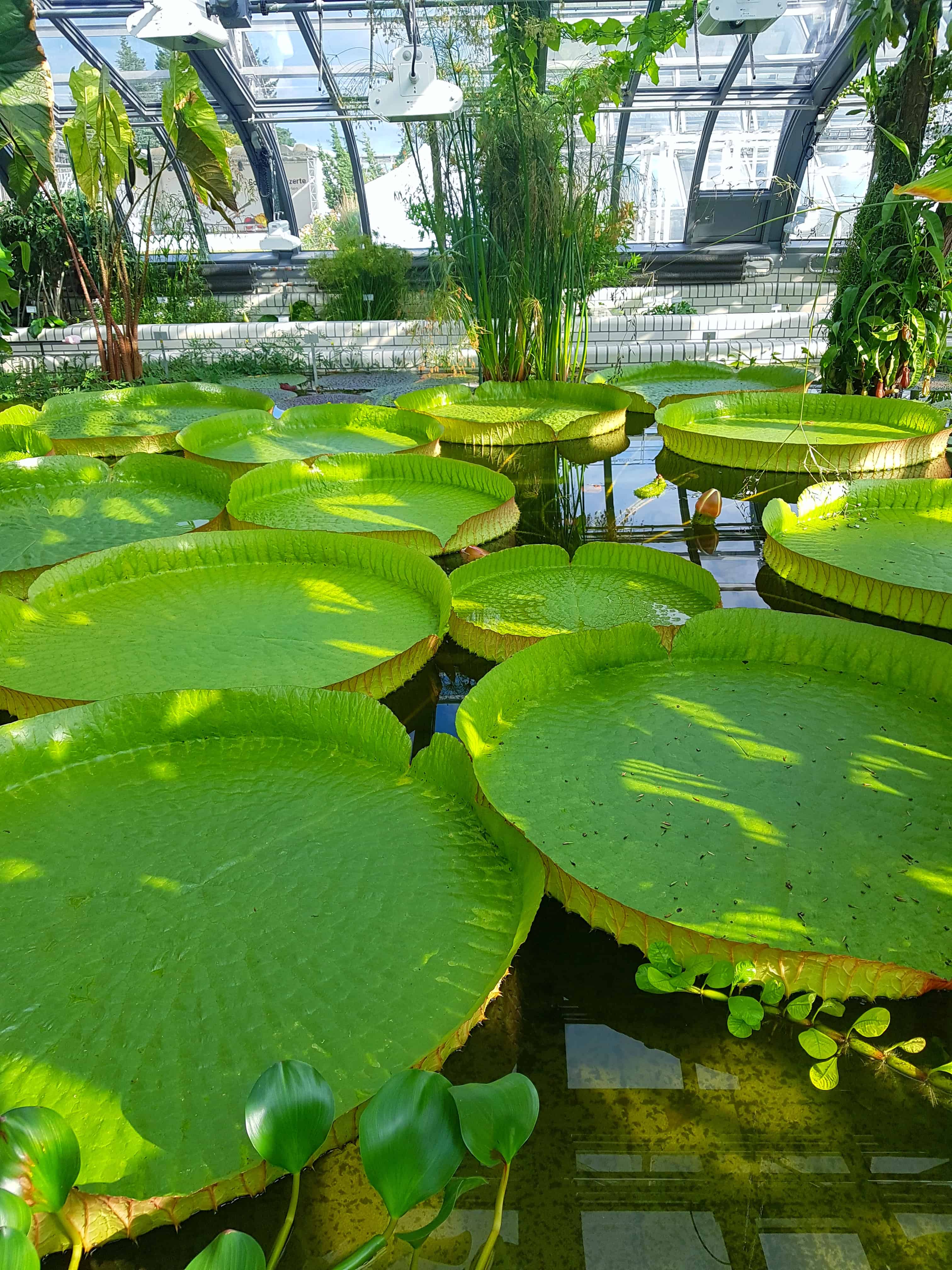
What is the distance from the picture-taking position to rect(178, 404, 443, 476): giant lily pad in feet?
10.4

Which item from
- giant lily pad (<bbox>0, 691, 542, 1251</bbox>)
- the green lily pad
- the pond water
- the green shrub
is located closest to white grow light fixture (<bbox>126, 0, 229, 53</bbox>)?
the green shrub

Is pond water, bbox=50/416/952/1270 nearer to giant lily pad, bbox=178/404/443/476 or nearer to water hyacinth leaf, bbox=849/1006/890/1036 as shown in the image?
water hyacinth leaf, bbox=849/1006/890/1036

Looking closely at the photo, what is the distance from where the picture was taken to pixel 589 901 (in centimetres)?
96

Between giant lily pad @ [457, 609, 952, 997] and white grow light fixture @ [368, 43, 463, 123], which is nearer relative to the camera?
giant lily pad @ [457, 609, 952, 997]

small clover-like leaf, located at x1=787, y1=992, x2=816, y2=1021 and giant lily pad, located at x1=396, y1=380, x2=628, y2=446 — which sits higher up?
giant lily pad, located at x1=396, y1=380, x2=628, y2=446

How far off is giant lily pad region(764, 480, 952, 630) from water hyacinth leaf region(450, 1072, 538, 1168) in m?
1.53

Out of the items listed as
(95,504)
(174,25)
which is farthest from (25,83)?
(95,504)

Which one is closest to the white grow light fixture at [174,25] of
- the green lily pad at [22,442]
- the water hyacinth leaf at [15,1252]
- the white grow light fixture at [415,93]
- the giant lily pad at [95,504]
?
the white grow light fixture at [415,93]

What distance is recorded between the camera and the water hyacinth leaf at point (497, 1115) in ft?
1.81

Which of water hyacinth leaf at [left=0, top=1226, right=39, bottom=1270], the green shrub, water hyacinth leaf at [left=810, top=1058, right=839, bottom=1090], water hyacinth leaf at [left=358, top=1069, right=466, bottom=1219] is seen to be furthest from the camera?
the green shrub

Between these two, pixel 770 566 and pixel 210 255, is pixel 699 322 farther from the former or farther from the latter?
pixel 210 255

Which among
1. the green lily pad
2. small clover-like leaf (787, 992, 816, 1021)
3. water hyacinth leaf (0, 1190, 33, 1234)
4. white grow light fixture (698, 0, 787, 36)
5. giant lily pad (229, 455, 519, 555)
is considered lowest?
small clover-like leaf (787, 992, 816, 1021)

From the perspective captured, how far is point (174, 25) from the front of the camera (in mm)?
5281

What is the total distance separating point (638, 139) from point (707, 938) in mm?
12151
